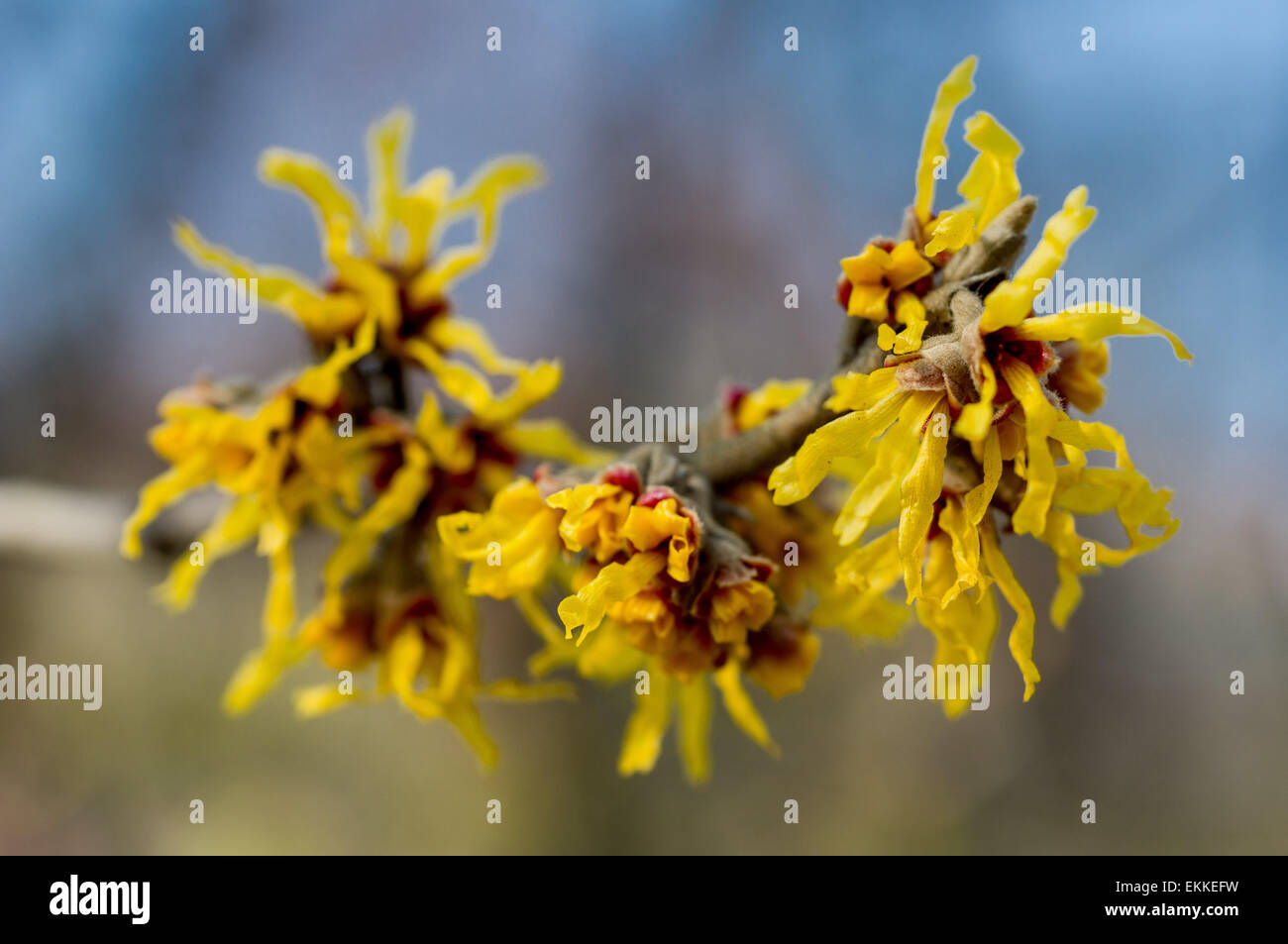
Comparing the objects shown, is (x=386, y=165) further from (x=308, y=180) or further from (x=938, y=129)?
(x=938, y=129)

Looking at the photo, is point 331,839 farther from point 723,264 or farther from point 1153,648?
point 1153,648

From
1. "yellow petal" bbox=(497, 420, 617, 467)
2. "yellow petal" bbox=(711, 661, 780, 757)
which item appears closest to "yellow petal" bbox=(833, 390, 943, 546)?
"yellow petal" bbox=(711, 661, 780, 757)

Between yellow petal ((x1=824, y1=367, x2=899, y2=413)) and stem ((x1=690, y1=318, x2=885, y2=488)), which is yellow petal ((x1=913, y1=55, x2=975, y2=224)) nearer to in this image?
stem ((x1=690, y1=318, x2=885, y2=488))

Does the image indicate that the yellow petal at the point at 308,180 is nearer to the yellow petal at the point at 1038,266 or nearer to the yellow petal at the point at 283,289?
the yellow petal at the point at 283,289

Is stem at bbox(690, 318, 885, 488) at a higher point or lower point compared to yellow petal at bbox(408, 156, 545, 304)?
lower

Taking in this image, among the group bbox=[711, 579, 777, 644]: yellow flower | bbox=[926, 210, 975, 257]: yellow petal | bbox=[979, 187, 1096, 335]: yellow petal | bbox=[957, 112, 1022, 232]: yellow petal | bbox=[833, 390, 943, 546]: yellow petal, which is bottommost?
bbox=[711, 579, 777, 644]: yellow flower

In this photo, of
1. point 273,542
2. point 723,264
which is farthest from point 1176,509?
point 273,542

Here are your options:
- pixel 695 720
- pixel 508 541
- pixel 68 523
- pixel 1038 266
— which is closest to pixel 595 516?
pixel 508 541

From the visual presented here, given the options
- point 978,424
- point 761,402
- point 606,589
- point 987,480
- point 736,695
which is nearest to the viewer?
point 978,424
